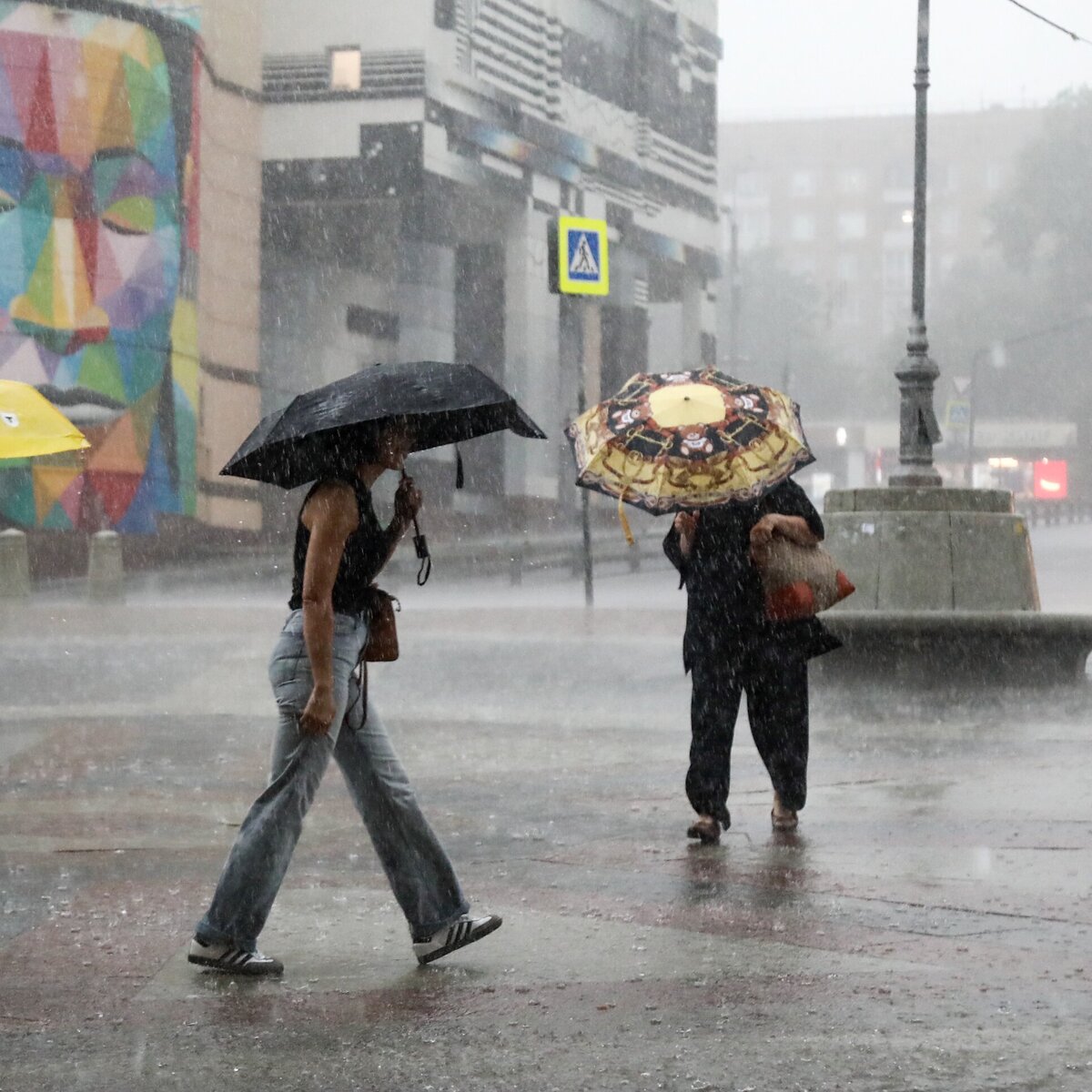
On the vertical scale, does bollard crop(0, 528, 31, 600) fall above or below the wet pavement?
below

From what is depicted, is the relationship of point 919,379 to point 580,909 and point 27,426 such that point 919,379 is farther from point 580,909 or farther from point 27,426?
point 580,909

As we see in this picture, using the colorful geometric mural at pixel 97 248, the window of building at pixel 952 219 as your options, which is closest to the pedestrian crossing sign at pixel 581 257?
the colorful geometric mural at pixel 97 248

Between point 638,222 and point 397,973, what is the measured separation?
39.2 m

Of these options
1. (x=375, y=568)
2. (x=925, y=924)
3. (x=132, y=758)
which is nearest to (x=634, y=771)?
(x=132, y=758)

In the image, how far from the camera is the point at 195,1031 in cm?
466

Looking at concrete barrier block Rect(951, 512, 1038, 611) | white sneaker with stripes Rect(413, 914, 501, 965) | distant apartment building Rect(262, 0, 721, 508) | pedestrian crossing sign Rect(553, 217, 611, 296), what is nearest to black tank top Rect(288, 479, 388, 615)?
white sneaker with stripes Rect(413, 914, 501, 965)

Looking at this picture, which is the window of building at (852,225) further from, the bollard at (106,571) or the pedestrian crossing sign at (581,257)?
the bollard at (106,571)

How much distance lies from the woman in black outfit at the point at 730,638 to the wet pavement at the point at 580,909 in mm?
335

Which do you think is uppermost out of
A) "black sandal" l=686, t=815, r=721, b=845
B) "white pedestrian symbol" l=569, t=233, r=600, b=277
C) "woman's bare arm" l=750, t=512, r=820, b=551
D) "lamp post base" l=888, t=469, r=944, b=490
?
"white pedestrian symbol" l=569, t=233, r=600, b=277

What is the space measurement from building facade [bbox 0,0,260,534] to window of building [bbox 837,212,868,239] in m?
97.2

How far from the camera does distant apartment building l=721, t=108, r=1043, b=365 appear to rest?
118 metres

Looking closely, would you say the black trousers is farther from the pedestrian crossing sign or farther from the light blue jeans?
the pedestrian crossing sign

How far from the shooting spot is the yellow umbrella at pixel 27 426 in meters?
7.18

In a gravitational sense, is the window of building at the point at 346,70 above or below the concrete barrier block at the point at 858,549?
above
